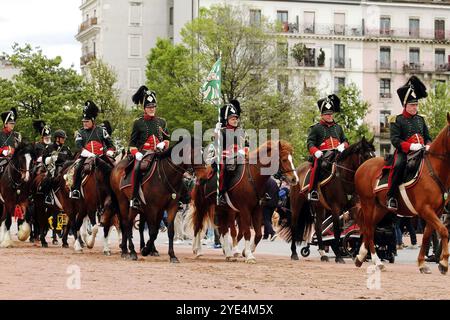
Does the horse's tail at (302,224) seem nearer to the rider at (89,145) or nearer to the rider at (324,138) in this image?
the rider at (324,138)

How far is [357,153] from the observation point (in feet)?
84.2

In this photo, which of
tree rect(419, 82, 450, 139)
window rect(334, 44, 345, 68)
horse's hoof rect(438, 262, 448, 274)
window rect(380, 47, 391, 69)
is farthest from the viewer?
window rect(380, 47, 391, 69)

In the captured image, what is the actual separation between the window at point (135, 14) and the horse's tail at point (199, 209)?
88800 millimetres

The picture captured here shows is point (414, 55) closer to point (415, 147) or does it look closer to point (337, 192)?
point (337, 192)

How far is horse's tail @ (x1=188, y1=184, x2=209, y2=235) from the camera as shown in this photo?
27031 millimetres

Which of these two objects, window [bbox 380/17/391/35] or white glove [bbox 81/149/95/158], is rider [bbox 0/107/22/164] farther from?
window [bbox 380/17/391/35]

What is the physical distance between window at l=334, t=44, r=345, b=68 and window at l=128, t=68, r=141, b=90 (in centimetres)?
1973

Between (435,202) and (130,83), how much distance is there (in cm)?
9283

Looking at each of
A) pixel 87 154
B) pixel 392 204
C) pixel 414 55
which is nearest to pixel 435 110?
pixel 414 55

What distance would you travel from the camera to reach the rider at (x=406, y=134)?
→ 71.5 feet

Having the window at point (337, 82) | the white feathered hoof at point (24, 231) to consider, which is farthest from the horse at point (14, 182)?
the window at point (337, 82)

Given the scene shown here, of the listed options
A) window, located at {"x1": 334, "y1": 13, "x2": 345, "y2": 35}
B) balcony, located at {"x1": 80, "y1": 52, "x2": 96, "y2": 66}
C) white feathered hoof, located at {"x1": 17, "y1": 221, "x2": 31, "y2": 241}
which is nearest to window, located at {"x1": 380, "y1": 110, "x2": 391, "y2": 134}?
window, located at {"x1": 334, "y1": 13, "x2": 345, "y2": 35}

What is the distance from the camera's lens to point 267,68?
80812mm
